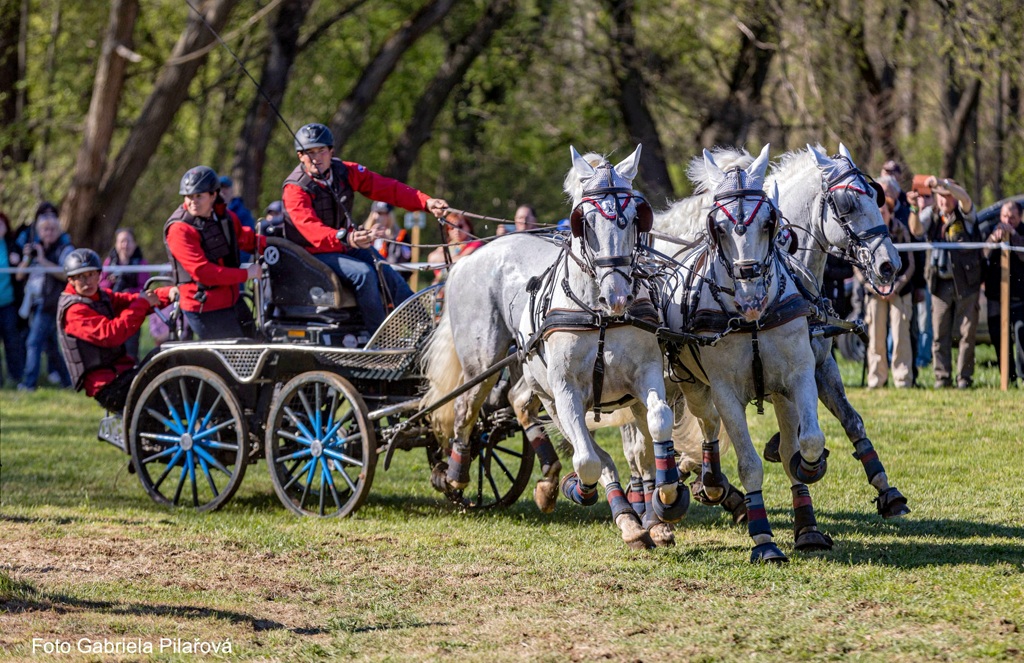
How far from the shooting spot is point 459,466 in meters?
7.72

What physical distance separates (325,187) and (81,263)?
194 centimetres

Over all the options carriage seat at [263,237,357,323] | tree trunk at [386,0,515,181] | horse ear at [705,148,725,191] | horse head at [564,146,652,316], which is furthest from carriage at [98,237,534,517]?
tree trunk at [386,0,515,181]

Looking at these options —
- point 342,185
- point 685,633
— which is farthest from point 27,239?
point 685,633

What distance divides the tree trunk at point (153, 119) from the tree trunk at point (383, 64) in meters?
3.48

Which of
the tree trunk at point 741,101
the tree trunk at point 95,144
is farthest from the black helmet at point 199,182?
the tree trunk at point 741,101

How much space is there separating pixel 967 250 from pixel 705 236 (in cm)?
551

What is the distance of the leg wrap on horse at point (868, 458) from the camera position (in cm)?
673

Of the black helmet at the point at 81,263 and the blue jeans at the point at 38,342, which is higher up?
the black helmet at the point at 81,263

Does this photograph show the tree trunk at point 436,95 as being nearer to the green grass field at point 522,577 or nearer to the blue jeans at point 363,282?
the green grass field at point 522,577

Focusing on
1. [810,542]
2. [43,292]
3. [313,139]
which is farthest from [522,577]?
[43,292]

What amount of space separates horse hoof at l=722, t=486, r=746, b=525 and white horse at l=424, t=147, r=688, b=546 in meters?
0.48

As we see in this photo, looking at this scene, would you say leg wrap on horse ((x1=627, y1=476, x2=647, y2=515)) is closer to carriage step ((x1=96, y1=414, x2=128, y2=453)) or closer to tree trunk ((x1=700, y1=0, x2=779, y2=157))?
carriage step ((x1=96, y1=414, x2=128, y2=453))

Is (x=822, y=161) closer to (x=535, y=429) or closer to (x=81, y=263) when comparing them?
(x=535, y=429)

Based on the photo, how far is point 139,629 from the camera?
5465 mm
